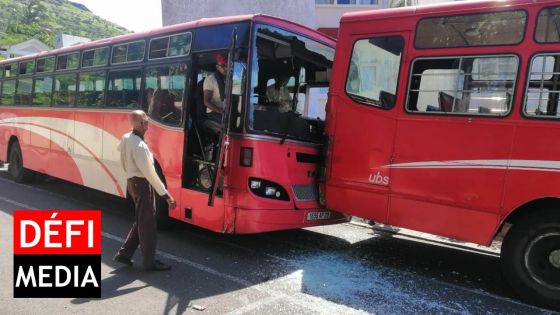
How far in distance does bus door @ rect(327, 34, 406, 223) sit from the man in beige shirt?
210 centimetres

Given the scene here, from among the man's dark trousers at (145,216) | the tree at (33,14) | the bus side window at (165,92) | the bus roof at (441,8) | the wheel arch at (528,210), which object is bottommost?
the man's dark trousers at (145,216)

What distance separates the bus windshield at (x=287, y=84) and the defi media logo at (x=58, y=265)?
7.43ft

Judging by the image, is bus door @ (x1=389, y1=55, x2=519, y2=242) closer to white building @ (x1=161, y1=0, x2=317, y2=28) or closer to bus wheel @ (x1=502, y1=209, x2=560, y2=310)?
bus wheel @ (x1=502, y1=209, x2=560, y2=310)

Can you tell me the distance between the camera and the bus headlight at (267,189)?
19.5 feet

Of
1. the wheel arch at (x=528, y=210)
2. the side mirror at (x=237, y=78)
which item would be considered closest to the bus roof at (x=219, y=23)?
the side mirror at (x=237, y=78)

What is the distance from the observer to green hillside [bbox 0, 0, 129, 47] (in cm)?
11100

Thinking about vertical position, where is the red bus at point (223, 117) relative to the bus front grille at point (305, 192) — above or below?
above

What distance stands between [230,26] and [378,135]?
225cm

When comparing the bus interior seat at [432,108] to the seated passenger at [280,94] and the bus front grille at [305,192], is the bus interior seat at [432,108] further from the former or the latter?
the seated passenger at [280,94]

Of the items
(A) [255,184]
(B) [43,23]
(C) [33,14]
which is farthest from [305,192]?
(C) [33,14]

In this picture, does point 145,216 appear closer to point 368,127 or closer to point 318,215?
point 318,215

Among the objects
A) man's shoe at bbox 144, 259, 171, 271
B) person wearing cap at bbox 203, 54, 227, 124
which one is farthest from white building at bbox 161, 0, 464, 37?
man's shoe at bbox 144, 259, 171, 271

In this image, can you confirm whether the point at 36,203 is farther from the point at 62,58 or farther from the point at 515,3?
the point at 515,3

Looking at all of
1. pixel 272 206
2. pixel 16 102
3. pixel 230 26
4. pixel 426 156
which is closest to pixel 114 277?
pixel 272 206
